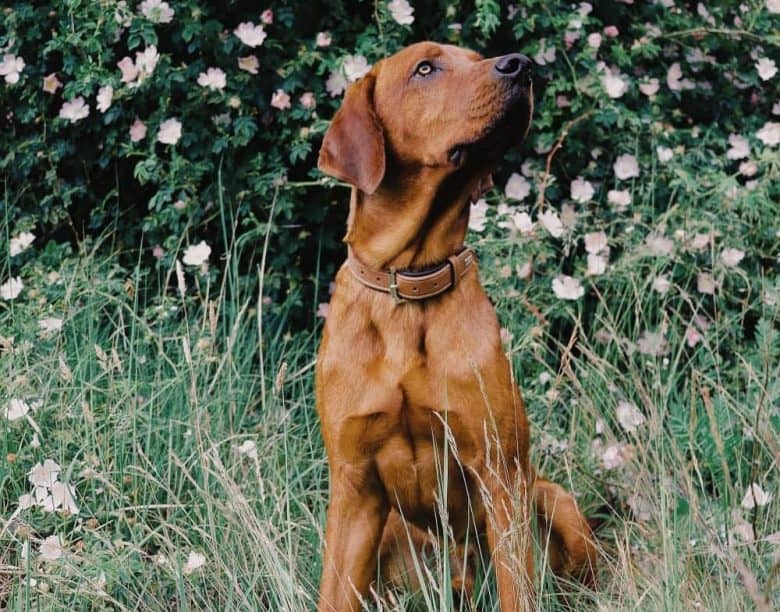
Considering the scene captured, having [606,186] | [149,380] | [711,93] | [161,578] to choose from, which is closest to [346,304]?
[161,578]

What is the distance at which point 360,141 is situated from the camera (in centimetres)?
275

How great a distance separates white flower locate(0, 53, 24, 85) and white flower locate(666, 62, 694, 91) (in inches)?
103

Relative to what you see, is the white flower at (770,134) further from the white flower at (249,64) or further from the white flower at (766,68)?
the white flower at (249,64)

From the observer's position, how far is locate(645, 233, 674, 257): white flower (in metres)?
3.83

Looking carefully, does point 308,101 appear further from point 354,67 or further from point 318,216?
point 318,216

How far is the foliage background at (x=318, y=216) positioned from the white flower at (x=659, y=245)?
0.04ft

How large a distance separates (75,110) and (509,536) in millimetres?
2548

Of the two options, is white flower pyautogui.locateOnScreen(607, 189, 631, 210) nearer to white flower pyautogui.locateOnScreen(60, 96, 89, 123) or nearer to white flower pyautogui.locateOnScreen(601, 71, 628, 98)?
white flower pyautogui.locateOnScreen(601, 71, 628, 98)

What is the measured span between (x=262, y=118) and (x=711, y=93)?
6.34ft

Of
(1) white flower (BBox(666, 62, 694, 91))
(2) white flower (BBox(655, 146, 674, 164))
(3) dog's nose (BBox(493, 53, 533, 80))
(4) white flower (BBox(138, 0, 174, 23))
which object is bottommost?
(2) white flower (BBox(655, 146, 674, 164))

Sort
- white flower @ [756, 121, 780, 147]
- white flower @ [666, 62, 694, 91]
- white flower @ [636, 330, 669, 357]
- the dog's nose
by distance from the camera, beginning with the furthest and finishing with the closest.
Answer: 1. white flower @ [666, 62, 694, 91]
2. white flower @ [756, 121, 780, 147]
3. white flower @ [636, 330, 669, 357]
4. the dog's nose

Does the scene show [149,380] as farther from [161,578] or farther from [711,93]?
[711,93]

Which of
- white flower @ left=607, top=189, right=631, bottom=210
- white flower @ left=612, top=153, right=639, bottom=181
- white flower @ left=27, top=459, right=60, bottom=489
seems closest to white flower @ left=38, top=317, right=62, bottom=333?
white flower @ left=27, top=459, right=60, bottom=489

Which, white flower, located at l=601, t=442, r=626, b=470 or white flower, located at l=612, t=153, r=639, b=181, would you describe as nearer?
white flower, located at l=601, t=442, r=626, b=470
